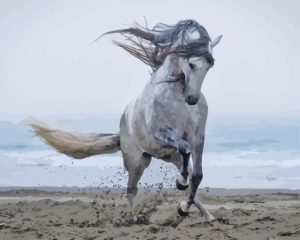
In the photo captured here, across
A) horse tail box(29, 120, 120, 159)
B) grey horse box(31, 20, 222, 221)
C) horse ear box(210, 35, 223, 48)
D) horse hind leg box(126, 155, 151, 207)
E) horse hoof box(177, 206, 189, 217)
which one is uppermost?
horse ear box(210, 35, 223, 48)

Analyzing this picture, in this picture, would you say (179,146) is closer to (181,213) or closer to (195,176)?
(195,176)

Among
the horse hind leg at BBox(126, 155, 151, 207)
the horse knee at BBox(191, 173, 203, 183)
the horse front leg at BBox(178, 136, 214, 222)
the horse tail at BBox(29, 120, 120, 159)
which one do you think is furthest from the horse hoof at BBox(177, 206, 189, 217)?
the horse tail at BBox(29, 120, 120, 159)

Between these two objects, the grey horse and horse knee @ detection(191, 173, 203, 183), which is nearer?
the grey horse

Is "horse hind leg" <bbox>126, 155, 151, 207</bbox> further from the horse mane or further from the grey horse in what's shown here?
the horse mane

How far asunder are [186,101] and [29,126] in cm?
223

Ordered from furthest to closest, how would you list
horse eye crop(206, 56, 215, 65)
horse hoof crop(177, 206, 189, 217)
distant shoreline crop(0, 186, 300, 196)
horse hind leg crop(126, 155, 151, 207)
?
distant shoreline crop(0, 186, 300, 196) → horse hind leg crop(126, 155, 151, 207) → horse hoof crop(177, 206, 189, 217) → horse eye crop(206, 56, 215, 65)

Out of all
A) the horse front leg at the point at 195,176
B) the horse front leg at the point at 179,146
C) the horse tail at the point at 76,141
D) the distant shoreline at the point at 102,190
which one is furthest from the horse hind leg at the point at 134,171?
the distant shoreline at the point at 102,190

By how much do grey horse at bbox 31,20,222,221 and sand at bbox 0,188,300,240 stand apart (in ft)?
1.33

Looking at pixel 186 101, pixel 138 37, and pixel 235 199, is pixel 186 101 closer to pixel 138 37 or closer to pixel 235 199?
pixel 138 37

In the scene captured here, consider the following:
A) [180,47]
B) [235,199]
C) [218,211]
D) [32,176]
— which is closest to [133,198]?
[218,211]

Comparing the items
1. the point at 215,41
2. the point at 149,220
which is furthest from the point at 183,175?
the point at 215,41

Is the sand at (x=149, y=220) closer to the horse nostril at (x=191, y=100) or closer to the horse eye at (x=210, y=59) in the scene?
the horse nostril at (x=191, y=100)

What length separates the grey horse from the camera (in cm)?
712

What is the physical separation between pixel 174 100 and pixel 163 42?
0.63 m
